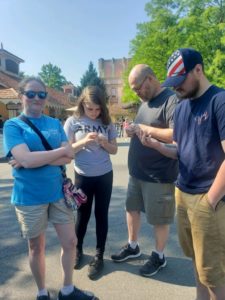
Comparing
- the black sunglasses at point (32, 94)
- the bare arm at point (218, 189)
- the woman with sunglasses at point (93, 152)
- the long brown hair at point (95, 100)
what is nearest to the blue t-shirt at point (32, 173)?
the black sunglasses at point (32, 94)

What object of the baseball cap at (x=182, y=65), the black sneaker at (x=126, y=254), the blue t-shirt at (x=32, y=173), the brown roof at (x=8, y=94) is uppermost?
the brown roof at (x=8, y=94)

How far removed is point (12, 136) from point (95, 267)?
65.2 inches

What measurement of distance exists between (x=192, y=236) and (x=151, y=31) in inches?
849

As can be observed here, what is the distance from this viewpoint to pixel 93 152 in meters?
2.97

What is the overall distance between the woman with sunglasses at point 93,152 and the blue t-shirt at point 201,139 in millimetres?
1012

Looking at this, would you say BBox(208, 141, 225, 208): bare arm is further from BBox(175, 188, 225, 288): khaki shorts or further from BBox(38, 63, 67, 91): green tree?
BBox(38, 63, 67, 91): green tree

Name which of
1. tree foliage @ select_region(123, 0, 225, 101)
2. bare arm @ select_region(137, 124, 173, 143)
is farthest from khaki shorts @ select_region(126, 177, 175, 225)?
tree foliage @ select_region(123, 0, 225, 101)

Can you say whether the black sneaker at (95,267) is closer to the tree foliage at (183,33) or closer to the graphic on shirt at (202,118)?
the graphic on shirt at (202,118)

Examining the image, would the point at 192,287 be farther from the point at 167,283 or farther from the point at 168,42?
the point at 168,42

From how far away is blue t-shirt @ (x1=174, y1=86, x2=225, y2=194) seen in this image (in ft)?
5.78

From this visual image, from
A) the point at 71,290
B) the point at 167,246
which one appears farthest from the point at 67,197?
the point at 167,246

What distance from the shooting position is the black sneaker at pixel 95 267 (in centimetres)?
298

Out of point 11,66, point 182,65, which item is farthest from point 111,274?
point 11,66

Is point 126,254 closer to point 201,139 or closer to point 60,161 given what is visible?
point 60,161
